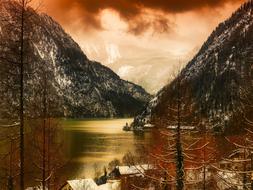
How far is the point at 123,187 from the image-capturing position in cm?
9162

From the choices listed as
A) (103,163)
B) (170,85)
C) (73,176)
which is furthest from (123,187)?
(170,85)

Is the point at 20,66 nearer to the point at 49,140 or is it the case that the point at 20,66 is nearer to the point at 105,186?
the point at 49,140

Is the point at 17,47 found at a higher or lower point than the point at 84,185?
higher

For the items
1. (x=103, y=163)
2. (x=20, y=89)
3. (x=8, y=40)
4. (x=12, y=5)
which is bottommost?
(x=103, y=163)

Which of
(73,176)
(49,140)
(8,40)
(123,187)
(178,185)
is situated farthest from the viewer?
(73,176)

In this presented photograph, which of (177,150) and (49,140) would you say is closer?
(177,150)

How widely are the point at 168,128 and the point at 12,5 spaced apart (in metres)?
10.7

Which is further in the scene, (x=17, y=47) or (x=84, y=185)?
(x=84, y=185)

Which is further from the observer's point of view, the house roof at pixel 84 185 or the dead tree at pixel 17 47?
the house roof at pixel 84 185

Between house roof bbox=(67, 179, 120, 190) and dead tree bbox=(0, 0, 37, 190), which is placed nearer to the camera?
dead tree bbox=(0, 0, 37, 190)

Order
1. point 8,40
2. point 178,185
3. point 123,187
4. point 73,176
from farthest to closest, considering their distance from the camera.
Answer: point 73,176 → point 123,187 → point 178,185 → point 8,40

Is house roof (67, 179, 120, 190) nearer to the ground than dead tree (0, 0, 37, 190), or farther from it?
nearer to the ground

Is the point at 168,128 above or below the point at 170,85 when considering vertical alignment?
below

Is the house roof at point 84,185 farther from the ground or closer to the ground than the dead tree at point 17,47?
closer to the ground
